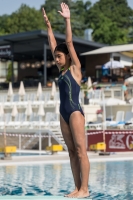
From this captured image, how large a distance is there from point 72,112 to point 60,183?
313 cm

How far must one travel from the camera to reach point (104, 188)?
24.9 feet

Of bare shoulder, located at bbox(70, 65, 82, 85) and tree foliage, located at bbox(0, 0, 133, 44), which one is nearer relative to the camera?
bare shoulder, located at bbox(70, 65, 82, 85)

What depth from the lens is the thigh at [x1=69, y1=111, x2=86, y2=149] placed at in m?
5.47

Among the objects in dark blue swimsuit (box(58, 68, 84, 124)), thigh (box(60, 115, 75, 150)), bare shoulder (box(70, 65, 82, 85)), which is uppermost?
bare shoulder (box(70, 65, 82, 85))

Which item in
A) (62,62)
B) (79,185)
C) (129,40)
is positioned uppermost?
(129,40)

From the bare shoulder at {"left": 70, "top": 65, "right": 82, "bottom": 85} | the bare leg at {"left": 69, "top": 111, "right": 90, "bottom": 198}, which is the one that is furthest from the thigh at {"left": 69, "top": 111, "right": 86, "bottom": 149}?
the bare shoulder at {"left": 70, "top": 65, "right": 82, "bottom": 85}

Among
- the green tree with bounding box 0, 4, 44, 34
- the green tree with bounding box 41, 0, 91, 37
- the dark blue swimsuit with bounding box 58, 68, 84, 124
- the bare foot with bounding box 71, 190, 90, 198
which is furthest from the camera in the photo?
the green tree with bounding box 41, 0, 91, 37

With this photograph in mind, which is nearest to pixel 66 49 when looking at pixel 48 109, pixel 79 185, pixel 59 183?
pixel 79 185

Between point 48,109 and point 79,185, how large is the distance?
69.0 feet

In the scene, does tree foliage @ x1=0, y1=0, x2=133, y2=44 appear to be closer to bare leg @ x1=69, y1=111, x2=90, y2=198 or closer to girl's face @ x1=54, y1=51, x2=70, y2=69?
girl's face @ x1=54, y1=51, x2=70, y2=69

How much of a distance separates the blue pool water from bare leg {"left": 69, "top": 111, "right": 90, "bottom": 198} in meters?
0.97

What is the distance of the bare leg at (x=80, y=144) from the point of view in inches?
215

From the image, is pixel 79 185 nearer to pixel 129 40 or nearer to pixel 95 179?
pixel 95 179

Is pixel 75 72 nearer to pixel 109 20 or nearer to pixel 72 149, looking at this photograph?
pixel 72 149
